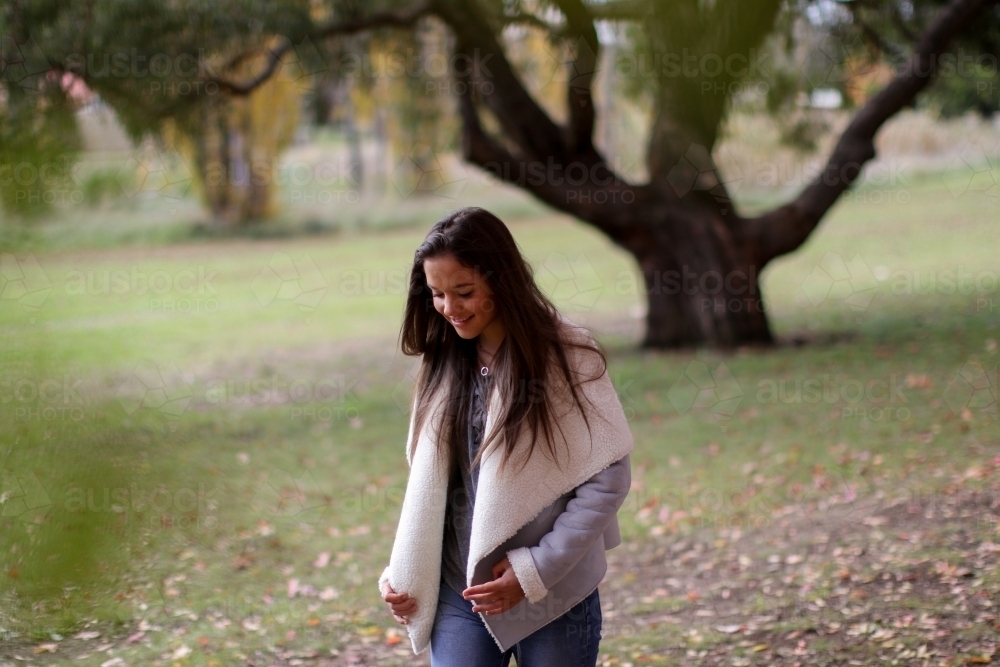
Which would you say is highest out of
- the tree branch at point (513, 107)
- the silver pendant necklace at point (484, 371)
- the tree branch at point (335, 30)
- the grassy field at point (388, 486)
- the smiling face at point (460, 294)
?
the tree branch at point (335, 30)

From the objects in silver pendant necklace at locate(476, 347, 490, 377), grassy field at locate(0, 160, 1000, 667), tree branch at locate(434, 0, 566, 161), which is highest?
tree branch at locate(434, 0, 566, 161)

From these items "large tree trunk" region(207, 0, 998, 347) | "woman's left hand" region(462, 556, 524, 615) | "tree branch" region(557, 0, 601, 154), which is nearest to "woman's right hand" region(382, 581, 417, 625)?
"woman's left hand" region(462, 556, 524, 615)

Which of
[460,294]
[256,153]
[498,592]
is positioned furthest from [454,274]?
[256,153]

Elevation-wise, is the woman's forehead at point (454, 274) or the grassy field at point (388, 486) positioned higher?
the woman's forehead at point (454, 274)

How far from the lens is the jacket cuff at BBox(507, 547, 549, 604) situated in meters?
2.00

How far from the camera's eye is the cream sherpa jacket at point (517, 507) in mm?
2037

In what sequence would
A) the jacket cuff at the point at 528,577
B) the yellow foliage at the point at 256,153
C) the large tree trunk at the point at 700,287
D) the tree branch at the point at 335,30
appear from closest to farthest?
the jacket cuff at the point at 528,577, the tree branch at the point at 335,30, the large tree trunk at the point at 700,287, the yellow foliage at the point at 256,153

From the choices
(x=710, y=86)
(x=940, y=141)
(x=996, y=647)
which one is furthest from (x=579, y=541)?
(x=940, y=141)

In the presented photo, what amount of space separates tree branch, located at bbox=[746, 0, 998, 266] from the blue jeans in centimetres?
745

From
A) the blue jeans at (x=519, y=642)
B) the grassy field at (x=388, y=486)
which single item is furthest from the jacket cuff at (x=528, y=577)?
the grassy field at (x=388, y=486)

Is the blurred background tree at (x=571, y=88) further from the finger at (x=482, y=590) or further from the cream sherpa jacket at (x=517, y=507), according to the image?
the finger at (x=482, y=590)

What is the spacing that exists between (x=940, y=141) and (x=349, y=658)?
996 inches

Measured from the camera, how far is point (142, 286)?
1634cm

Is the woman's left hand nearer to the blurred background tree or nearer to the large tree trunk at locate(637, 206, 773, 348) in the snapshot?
the blurred background tree
